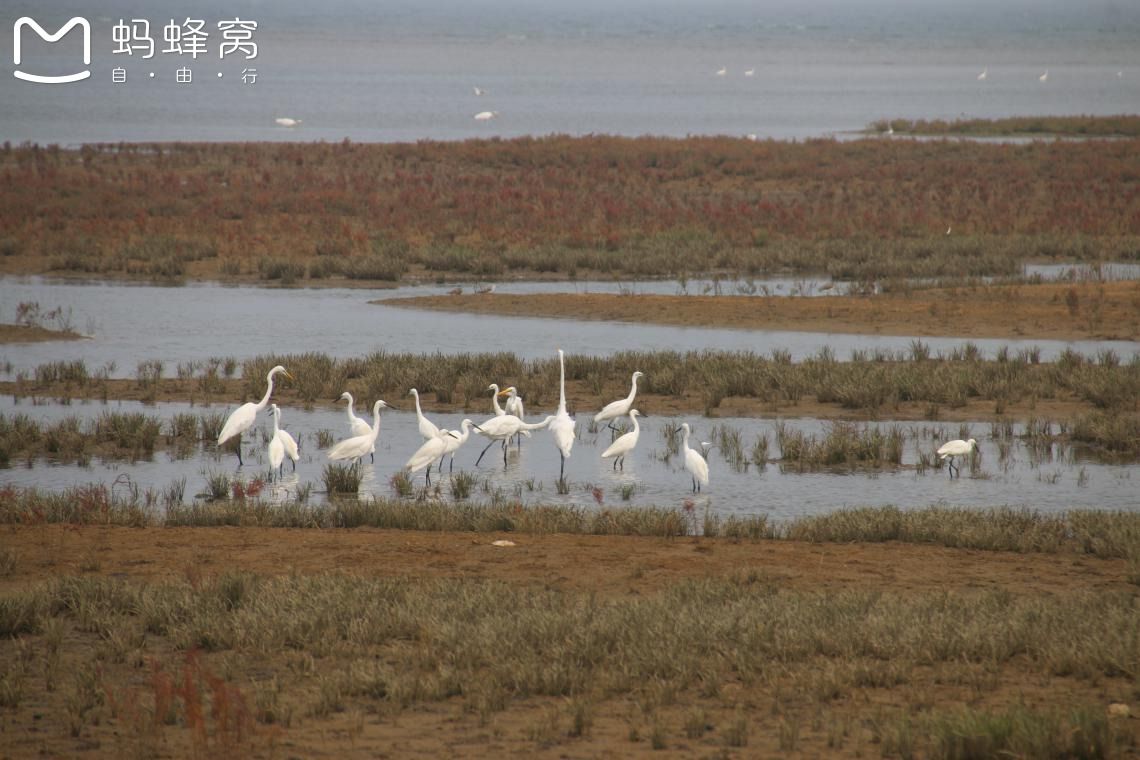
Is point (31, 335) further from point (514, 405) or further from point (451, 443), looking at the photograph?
point (451, 443)

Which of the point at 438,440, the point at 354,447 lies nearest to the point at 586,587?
the point at 438,440

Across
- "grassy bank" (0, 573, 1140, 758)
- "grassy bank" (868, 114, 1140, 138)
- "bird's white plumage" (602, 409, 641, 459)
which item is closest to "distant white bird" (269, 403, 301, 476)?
"bird's white plumage" (602, 409, 641, 459)

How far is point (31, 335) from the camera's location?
23609mm

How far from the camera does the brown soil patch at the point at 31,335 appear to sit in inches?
921

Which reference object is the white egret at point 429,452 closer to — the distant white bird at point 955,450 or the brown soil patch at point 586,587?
the brown soil patch at point 586,587

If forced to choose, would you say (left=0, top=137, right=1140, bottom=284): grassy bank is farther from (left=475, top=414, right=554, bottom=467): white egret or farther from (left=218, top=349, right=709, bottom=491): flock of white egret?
(left=475, top=414, right=554, bottom=467): white egret

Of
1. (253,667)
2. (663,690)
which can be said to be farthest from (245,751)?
(663,690)

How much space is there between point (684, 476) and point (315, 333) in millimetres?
11249

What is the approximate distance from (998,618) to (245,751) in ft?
15.5

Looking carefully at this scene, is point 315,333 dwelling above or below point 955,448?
above

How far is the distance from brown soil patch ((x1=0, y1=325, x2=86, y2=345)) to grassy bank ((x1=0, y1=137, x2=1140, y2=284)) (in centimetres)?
654

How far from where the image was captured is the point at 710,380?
19094mm

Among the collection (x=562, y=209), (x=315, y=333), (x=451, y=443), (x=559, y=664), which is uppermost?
A: (x=562, y=209)

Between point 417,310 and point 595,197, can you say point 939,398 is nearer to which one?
point 417,310
